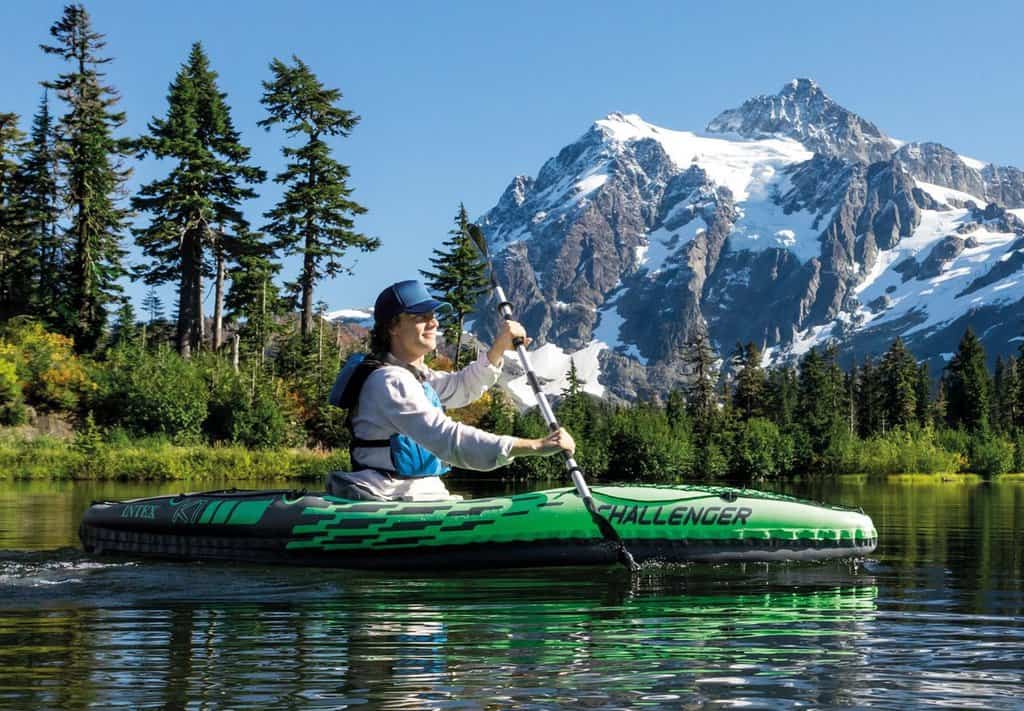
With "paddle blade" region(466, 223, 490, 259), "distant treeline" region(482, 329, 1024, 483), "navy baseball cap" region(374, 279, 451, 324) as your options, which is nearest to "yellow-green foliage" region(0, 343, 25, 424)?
"distant treeline" region(482, 329, 1024, 483)

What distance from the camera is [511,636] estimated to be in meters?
6.81

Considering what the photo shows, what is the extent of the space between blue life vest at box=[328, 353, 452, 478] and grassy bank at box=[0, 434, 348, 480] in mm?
28359

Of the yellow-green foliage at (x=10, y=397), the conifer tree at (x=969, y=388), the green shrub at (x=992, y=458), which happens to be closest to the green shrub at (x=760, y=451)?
the green shrub at (x=992, y=458)

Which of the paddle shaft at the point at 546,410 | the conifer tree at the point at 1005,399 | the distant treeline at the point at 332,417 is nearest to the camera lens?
the paddle shaft at the point at 546,410

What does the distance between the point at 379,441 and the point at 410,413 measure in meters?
0.96

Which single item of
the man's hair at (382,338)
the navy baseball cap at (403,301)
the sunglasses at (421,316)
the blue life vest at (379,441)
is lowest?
the blue life vest at (379,441)

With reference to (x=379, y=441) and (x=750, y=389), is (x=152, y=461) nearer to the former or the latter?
(x=379, y=441)

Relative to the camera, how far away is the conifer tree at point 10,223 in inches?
2080

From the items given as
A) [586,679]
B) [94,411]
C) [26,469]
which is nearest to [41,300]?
[94,411]

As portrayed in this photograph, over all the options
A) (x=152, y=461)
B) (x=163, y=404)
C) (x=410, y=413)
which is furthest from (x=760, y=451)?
(x=410, y=413)

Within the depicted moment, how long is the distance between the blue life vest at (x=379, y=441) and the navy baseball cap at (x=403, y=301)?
0.44 metres

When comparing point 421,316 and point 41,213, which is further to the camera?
point 41,213

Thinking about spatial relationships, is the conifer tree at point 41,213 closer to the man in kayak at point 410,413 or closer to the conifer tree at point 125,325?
the conifer tree at point 125,325

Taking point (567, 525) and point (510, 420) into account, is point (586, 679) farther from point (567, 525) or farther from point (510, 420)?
point (510, 420)
